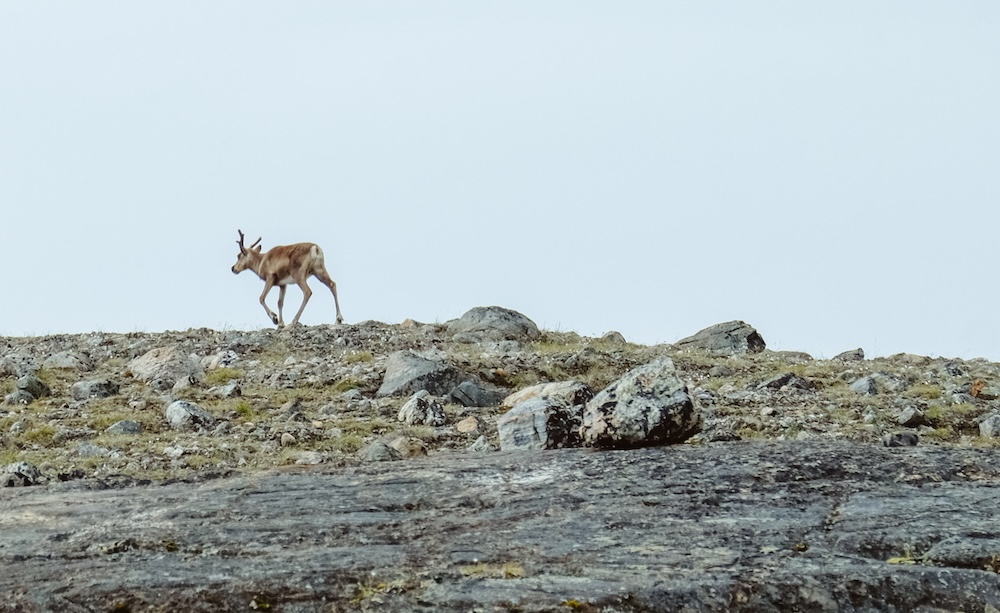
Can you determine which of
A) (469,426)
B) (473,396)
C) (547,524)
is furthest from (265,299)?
(547,524)

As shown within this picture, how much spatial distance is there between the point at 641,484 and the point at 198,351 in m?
14.6

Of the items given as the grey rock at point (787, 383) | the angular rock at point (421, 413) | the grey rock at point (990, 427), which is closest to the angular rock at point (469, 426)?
the angular rock at point (421, 413)

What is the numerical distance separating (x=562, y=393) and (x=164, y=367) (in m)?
9.07

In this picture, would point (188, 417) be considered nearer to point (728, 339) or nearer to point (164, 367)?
point (164, 367)

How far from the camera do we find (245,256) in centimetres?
2867

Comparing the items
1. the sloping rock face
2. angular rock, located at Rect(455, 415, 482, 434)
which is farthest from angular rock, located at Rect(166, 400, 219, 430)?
the sloping rock face

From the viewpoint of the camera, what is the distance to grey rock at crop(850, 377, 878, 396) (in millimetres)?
14039

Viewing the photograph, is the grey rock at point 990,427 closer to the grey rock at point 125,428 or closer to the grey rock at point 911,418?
the grey rock at point 911,418

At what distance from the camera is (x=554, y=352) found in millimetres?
18531

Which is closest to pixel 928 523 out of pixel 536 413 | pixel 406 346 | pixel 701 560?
pixel 701 560

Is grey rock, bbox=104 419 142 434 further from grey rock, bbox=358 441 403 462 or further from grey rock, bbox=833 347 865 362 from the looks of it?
grey rock, bbox=833 347 865 362

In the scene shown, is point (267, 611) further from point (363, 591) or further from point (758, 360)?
point (758, 360)

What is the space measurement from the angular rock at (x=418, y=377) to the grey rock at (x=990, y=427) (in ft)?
22.7

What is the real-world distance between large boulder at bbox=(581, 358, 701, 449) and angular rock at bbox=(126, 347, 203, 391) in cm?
1057
